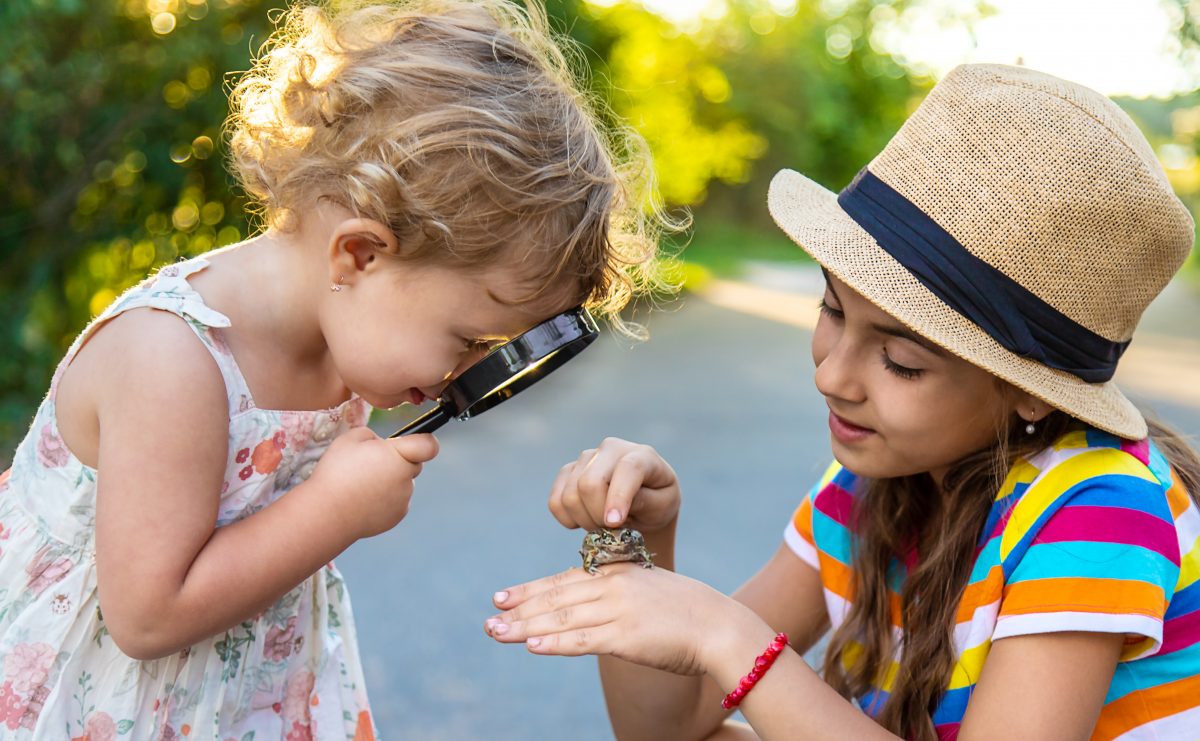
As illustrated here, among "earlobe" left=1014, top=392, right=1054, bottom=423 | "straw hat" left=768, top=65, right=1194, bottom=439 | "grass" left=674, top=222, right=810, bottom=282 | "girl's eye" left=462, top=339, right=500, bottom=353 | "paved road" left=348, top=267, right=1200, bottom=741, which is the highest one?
"straw hat" left=768, top=65, right=1194, bottom=439

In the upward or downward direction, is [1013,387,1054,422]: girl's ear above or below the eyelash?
above

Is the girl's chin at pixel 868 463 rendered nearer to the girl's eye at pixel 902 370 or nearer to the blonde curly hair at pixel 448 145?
the girl's eye at pixel 902 370

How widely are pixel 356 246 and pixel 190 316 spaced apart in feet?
0.82

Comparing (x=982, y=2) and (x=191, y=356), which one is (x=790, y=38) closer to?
(x=982, y=2)

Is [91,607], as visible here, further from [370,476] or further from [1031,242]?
[1031,242]

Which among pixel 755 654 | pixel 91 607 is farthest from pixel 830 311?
pixel 91 607

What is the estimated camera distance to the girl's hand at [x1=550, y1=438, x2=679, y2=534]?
166 cm

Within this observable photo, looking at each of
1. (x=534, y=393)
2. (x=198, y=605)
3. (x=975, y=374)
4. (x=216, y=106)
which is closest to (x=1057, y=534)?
(x=975, y=374)

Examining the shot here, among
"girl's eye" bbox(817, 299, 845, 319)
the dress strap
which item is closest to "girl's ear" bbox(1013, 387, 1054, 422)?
"girl's eye" bbox(817, 299, 845, 319)

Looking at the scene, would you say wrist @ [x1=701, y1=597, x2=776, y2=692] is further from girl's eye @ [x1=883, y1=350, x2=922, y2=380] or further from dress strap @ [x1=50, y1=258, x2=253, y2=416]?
dress strap @ [x1=50, y1=258, x2=253, y2=416]

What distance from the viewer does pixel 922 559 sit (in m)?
1.80

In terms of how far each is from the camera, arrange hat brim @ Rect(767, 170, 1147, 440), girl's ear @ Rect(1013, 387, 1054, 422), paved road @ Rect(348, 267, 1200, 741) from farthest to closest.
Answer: paved road @ Rect(348, 267, 1200, 741) < girl's ear @ Rect(1013, 387, 1054, 422) < hat brim @ Rect(767, 170, 1147, 440)

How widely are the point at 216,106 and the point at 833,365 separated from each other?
405 cm

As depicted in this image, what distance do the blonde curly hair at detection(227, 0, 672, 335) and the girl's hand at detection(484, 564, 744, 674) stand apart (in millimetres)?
417
